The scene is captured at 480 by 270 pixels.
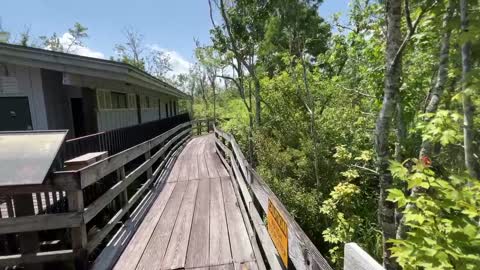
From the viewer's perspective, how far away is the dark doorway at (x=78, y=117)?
28.7 feet

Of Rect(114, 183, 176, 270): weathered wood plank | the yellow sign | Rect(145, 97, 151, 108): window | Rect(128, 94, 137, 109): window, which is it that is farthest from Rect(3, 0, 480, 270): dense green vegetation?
Rect(145, 97, 151, 108): window

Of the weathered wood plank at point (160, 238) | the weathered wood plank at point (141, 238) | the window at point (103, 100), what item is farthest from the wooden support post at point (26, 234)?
the window at point (103, 100)

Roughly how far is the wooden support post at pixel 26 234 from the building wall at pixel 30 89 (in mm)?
4889

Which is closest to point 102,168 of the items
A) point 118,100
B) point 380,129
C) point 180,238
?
point 180,238

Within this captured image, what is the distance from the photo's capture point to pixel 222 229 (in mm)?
4324

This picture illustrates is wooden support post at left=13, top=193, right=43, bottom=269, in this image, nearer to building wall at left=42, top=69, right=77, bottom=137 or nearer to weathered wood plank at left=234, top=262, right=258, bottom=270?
weathered wood plank at left=234, top=262, right=258, bottom=270

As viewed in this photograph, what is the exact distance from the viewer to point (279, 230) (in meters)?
2.22

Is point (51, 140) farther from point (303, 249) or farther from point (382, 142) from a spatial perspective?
point (382, 142)

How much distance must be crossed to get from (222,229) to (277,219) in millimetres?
2223

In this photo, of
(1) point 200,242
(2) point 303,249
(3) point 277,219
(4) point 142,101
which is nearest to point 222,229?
(1) point 200,242

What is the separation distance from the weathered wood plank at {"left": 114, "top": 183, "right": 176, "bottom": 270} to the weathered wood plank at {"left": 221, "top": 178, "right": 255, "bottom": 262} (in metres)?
1.13

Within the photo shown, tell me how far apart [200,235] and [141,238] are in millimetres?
813

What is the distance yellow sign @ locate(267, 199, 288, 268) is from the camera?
2.07m

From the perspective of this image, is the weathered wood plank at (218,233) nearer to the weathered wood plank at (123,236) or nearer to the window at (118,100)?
the weathered wood plank at (123,236)
